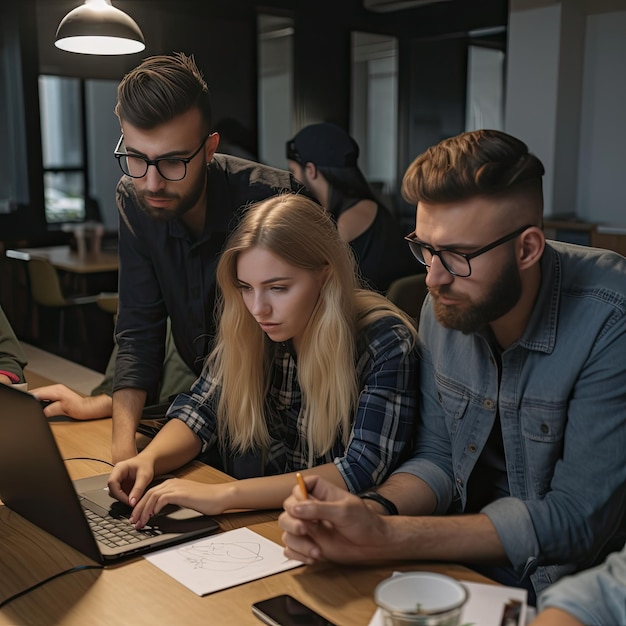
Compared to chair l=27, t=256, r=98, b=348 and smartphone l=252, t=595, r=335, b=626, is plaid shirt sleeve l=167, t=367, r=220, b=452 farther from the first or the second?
chair l=27, t=256, r=98, b=348

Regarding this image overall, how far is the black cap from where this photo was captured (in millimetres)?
3871

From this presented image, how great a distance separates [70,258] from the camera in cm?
618

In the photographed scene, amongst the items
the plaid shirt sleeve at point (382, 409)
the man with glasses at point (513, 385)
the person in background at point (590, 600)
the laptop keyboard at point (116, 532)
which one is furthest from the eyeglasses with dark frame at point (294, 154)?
the person in background at point (590, 600)

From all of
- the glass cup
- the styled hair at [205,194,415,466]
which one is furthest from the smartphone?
the styled hair at [205,194,415,466]

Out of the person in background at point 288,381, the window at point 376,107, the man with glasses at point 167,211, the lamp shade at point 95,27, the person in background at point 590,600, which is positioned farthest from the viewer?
the window at point 376,107

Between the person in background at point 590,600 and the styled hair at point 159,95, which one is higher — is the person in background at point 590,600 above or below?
below

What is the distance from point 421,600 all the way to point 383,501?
1.83 feet

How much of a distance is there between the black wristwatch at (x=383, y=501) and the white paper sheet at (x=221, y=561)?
0.64 feet

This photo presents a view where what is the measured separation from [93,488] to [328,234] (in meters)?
0.71

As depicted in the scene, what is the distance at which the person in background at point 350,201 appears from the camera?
356 cm

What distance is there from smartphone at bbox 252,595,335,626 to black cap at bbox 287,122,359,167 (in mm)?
2868

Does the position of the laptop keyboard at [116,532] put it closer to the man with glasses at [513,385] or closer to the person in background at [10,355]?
the man with glasses at [513,385]

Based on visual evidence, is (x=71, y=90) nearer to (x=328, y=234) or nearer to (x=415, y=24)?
(x=415, y=24)

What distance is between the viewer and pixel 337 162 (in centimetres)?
388
